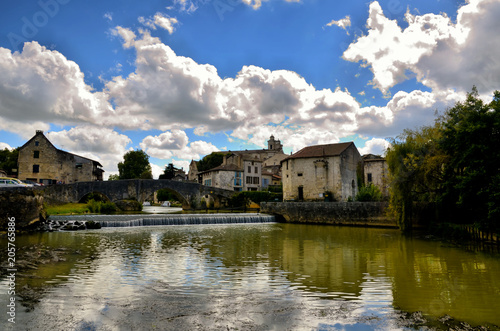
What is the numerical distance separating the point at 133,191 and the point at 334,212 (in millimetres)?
24840

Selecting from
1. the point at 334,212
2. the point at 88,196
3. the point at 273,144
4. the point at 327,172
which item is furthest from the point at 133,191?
the point at 273,144

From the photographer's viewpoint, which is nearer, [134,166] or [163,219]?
[163,219]

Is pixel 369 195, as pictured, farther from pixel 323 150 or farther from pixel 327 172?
pixel 323 150

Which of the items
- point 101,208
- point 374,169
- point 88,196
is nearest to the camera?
point 101,208

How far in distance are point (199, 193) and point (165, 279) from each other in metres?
37.0

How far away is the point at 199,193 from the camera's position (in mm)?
44219

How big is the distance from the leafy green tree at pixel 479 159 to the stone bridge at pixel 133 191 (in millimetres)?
32834

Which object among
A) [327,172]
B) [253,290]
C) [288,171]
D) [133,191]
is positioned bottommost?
[253,290]

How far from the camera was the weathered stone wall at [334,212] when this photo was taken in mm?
24109

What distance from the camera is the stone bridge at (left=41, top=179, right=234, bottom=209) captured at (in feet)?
120

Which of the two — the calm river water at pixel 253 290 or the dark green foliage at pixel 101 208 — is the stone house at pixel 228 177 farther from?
the calm river water at pixel 253 290

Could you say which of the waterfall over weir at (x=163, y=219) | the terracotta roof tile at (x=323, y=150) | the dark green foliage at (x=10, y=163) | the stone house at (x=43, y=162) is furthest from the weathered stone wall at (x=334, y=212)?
the dark green foliage at (x=10, y=163)

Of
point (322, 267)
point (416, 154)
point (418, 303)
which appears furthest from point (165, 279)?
point (416, 154)

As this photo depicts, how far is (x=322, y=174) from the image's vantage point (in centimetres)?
3622
